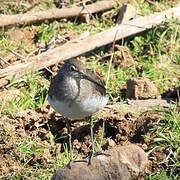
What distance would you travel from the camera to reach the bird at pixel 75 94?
5426 mm

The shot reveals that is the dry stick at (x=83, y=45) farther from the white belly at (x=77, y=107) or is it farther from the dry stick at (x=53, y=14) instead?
the white belly at (x=77, y=107)

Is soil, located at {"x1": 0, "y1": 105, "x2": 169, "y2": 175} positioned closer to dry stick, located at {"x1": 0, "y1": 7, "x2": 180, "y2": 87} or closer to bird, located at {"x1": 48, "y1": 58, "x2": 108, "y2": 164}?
bird, located at {"x1": 48, "y1": 58, "x2": 108, "y2": 164}

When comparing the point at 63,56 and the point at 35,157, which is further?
the point at 63,56

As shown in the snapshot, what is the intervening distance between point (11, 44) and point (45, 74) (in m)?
0.70

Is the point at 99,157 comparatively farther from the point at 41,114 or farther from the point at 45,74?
the point at 45,74

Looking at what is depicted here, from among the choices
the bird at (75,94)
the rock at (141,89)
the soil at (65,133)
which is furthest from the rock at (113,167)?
the rock at (141,89)

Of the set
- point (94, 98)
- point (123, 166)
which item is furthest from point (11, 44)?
point (123, 166)

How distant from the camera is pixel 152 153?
5844mm

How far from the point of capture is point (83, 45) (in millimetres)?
7406

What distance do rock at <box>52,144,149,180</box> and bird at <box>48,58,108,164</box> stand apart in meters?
0.19

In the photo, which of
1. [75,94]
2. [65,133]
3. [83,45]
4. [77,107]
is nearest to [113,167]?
[77,107]

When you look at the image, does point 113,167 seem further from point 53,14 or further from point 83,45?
point 53,14

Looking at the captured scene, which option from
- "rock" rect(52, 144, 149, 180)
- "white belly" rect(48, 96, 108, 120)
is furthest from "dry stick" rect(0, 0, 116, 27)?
"rock" rect(52, 144, 149, 180)

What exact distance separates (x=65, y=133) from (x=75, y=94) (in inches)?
37.1
